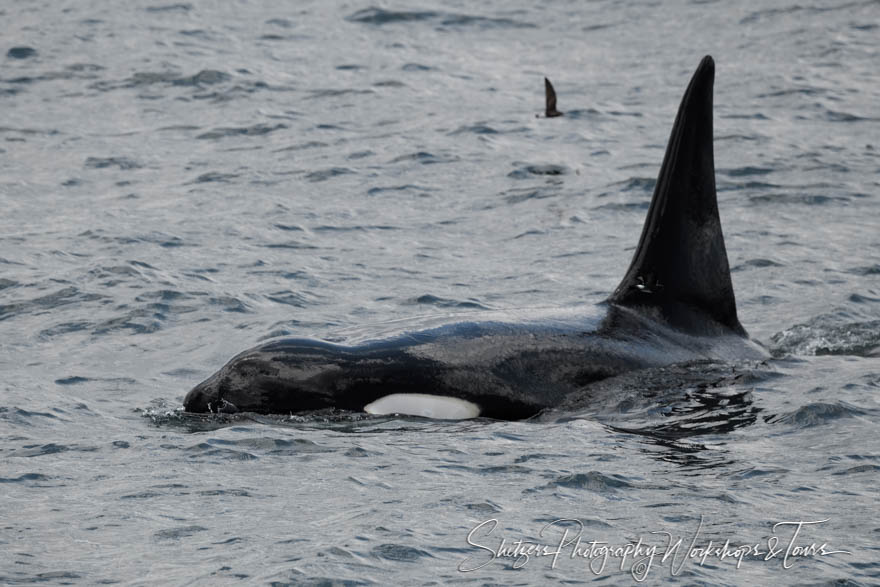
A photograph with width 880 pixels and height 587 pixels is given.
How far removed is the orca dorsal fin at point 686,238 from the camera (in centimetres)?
1049

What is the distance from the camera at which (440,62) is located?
83.6ft

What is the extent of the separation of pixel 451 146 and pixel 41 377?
397 inches

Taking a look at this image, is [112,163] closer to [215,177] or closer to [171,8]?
[215,177]

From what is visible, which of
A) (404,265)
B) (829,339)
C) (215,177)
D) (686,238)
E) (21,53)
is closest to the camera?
(686,238)

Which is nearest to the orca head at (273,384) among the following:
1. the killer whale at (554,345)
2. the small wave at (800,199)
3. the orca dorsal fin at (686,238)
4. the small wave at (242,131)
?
the killer whale at (554,345)

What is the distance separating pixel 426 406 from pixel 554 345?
3.64 ft

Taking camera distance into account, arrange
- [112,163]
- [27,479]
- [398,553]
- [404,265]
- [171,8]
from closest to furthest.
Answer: [398,553], [27,479], [404,265], [112,163], [171,8]

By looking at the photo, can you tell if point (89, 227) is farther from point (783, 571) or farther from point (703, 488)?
point (783, 571)

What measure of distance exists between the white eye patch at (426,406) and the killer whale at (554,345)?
0.04ft

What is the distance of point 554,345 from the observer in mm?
9930

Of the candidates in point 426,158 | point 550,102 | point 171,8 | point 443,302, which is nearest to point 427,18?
point 171,8

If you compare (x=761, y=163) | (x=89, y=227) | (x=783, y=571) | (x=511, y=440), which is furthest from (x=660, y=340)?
(x=761, y=163)

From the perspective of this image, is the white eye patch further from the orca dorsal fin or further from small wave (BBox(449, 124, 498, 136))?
small wave (BBox(449, 124, 498, 136))

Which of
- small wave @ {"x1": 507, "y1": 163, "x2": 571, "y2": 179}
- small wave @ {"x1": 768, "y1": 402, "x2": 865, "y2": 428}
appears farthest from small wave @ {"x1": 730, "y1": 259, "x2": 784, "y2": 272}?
small wave @ {"x1": 768, "y1": 402, "x2": 865, "y2": 428}
